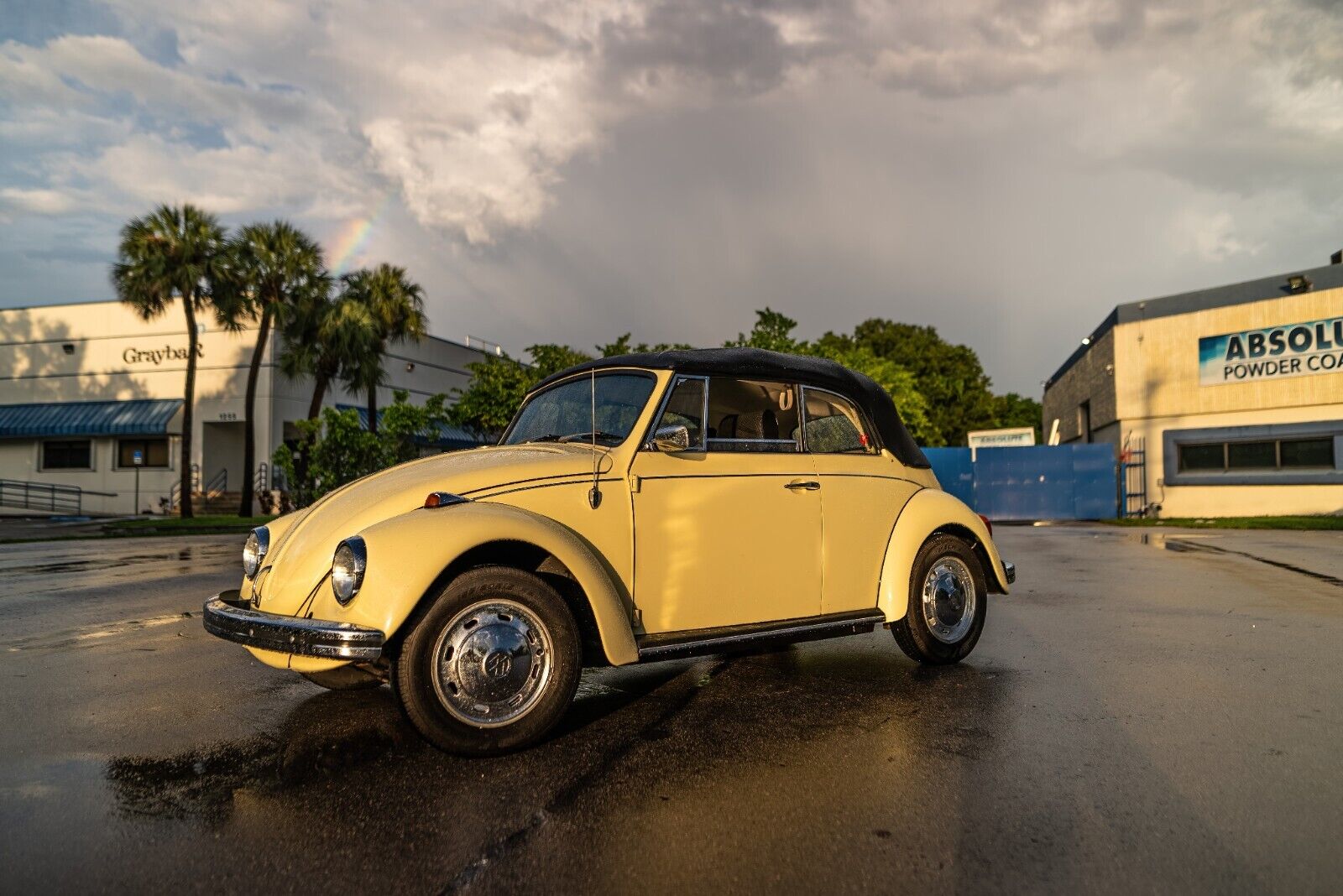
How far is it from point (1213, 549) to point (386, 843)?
15382 mm

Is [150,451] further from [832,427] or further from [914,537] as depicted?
[914,537]

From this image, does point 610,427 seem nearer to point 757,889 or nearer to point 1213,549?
point 757,889

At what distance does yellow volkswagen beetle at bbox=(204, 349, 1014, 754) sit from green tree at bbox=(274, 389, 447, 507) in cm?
1273

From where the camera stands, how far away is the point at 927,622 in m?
5.48

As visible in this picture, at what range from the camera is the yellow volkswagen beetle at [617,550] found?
3.67 meters

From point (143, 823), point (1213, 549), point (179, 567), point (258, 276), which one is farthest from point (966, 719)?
point (258, 276)

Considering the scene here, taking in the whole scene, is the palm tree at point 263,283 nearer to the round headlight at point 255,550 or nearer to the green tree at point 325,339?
the green tree at point 325,339

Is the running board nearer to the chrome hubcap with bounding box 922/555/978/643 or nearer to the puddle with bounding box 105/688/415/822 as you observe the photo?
the chrome hubcap with bounding box 922/555/978/643

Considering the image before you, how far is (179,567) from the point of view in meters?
12.6

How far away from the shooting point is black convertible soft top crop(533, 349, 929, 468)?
16.0ft

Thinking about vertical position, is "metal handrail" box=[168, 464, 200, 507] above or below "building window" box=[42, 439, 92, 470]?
below

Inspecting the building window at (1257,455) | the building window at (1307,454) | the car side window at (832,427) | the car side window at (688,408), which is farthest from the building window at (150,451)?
the building window at (1307,454)

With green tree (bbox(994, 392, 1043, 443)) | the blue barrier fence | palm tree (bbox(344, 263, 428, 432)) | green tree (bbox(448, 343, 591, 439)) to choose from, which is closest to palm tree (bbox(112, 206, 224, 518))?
palm tree (bbox(344, 263, 428, 432))

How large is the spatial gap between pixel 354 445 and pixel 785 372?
1421 centimetres
